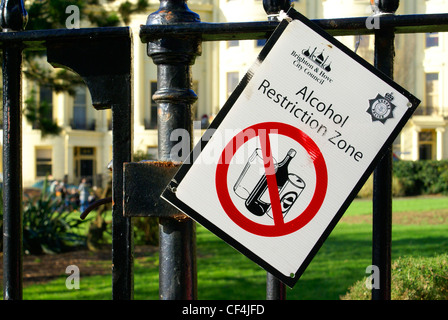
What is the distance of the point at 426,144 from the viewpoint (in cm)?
3095

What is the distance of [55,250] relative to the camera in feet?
28.7

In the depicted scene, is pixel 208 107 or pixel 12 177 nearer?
pixel 12 177

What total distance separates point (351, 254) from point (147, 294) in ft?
11.0

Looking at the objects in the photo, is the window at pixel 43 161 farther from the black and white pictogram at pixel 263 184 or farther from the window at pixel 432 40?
the black and white pictogram at pixel 263 184

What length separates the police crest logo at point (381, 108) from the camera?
146 cm

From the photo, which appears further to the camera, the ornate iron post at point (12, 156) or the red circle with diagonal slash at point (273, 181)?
the ornate iron post at point (12, 156)

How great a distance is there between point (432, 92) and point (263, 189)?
2942 cm

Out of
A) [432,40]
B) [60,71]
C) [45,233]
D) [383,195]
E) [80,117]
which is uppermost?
[432,40]

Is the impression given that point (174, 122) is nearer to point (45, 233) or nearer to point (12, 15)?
point (12, 15)

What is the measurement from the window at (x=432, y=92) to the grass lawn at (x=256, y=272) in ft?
63.4

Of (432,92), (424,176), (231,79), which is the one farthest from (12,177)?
(432,92)

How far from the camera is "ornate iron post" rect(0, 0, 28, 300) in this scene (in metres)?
1.64

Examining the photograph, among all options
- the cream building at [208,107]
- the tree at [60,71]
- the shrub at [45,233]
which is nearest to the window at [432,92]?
the cream building at [208,107]
